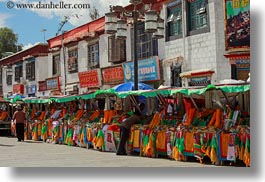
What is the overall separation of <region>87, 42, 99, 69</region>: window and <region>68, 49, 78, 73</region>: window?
2.85 ft

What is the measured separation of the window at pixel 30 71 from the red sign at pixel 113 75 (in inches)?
220

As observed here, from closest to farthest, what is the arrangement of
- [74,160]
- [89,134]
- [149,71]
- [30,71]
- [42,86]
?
[74,160], [89,134], [149,71], [42,86], [30,71]

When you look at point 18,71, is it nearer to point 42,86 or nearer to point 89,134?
point 42,86

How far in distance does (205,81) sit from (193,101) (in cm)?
341

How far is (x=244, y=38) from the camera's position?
426 inches

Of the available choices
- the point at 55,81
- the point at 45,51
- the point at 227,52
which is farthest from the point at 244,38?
the point at 45,51

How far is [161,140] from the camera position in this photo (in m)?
9.16

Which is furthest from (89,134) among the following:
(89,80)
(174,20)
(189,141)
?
(89,80)

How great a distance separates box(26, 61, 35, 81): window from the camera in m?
21.0

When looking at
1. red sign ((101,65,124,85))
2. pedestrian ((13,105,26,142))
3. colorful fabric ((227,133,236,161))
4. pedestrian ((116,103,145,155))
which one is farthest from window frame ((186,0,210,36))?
pedestrian ((13,105,26,142))

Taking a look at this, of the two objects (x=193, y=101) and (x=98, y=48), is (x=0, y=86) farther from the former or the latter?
(x=193, y=101)

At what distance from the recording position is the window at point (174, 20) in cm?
1320

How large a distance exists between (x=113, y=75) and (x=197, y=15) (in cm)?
440

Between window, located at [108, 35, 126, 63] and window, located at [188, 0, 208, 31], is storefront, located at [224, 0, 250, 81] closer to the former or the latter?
window, located at [188, 0, 208, 31]
